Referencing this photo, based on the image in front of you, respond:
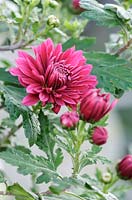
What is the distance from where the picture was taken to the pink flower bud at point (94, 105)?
2.31 ft

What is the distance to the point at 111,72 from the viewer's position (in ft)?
2.75

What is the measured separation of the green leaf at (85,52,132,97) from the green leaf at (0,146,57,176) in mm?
158

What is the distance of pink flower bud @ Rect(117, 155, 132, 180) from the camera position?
0.86m

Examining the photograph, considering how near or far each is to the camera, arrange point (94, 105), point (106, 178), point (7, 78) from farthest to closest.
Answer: point (106, 178) → point (7, 78) → point (94, 105)

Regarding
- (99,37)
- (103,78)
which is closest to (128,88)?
(103,78)

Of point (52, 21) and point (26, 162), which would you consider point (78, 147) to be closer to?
point (26, 162)

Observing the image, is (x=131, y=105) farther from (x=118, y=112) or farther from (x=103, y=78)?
(x=103, y=78)

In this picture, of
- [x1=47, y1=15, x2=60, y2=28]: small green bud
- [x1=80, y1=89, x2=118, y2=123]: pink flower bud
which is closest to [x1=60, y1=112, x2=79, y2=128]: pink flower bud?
[x1=80, y1=89, x2=118, y2=123]: pink flower bud

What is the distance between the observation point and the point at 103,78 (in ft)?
2.75

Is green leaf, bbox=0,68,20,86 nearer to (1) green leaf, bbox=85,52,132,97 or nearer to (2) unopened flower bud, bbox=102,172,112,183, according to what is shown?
(1) green leaf, bbox=85,52,132,97

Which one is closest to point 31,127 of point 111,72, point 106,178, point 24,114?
point 24,114

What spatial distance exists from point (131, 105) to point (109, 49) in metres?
1.36

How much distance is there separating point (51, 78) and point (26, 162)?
127 mm

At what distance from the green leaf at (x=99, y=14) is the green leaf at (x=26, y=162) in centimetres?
25
